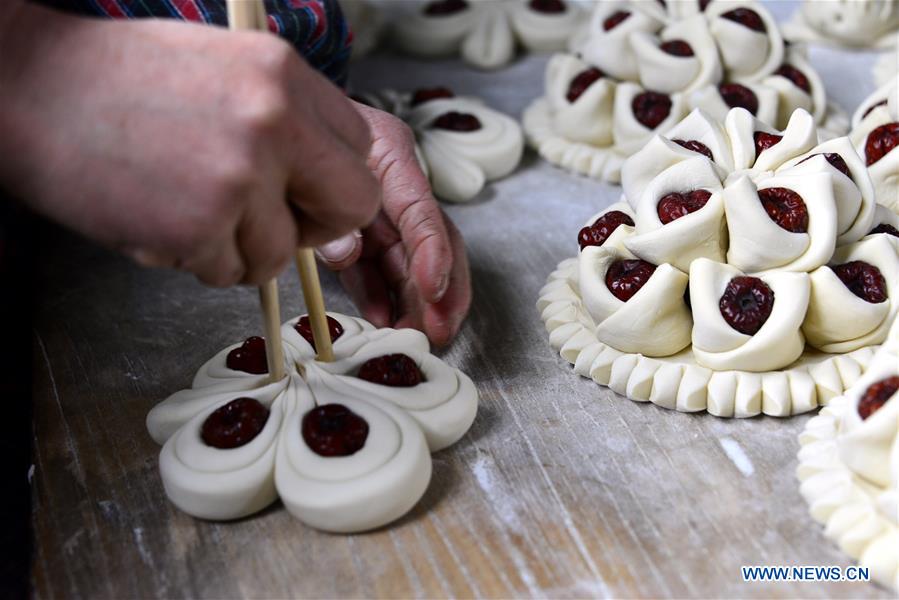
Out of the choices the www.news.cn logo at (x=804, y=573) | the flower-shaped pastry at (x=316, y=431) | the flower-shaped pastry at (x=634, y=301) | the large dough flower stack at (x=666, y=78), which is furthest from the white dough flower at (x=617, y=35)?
the www.news.cn logo at (x=804, y=573)

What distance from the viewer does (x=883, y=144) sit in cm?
198

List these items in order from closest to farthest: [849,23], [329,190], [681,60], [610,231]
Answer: [329,190] → [610,231] → [681,60] → [849,23]

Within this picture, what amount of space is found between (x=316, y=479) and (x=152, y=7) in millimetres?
1101

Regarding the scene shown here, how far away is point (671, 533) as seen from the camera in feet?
4.74

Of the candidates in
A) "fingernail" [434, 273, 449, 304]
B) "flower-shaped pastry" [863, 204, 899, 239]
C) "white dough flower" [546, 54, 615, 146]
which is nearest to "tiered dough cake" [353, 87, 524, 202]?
"white dough flower" [546, 54, 615, 146]

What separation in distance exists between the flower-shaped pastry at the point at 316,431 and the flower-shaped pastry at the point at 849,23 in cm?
173

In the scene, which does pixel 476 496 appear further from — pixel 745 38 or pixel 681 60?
pixel 745 38

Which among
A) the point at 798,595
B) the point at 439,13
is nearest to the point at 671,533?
the point at 798,595

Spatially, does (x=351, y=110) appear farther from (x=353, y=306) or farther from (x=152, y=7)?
(x=152, y=7)

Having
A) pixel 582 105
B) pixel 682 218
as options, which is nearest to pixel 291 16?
pixel 582 105

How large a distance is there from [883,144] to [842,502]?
89 centimetres

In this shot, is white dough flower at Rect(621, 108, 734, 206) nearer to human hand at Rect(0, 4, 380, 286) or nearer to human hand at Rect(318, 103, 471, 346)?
human hand at Rect(318, 103, 471, 346)

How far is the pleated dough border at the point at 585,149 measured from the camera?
2.38 m

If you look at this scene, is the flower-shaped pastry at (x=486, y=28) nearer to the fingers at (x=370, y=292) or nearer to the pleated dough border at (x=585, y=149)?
the pleated dough border at (x=585, y=149)
